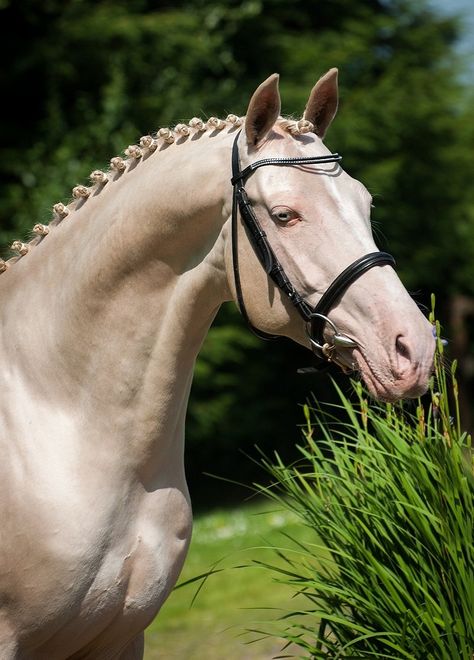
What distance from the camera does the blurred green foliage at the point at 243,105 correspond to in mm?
10133

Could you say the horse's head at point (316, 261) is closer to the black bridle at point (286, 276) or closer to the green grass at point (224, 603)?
the black bridle at point (286, 276)

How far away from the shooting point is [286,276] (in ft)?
8.05

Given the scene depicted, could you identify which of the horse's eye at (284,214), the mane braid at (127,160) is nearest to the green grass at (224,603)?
the mane braid at (127,160)

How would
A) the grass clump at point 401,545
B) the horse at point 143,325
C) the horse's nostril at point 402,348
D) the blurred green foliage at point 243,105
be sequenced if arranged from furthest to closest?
1. the blurred green foliage at point 243,105
2. the grass clump at point 401,545
3. the horse at point 143,325
4. the horse's nostril at point 402,348

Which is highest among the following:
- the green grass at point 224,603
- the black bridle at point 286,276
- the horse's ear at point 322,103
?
the horse's ear at point 322,103

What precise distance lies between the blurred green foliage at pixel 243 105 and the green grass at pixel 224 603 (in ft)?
4.86

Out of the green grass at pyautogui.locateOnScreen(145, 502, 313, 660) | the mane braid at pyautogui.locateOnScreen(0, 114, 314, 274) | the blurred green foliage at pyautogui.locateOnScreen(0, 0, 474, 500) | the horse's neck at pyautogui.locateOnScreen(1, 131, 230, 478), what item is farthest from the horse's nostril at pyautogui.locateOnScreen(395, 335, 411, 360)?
the blurred green foliage at pyautogui.locateOnScreen(0, 0, 474, 500)

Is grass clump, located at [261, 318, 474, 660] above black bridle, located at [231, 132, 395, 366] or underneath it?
underneath

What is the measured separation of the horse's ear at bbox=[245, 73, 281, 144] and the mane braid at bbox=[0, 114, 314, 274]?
0.10 meters

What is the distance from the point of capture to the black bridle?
235cm

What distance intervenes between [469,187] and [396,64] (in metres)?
2.41

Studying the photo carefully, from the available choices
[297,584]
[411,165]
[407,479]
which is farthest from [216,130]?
[411,165]

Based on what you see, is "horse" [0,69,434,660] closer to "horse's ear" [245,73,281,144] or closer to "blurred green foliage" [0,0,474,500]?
"horse's ear" [245,73,281,144]

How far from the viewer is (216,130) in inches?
108
